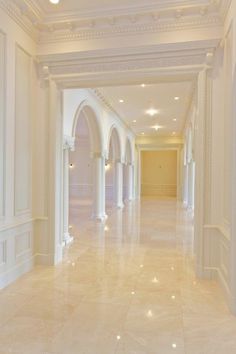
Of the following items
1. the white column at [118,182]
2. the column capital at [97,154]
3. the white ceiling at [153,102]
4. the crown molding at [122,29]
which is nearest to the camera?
the crown molding at [122,29]

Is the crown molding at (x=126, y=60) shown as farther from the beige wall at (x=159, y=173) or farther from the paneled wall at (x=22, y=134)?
the beige wall at (x=159, y=173)

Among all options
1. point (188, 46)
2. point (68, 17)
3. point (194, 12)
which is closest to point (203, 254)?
point (188, 46)

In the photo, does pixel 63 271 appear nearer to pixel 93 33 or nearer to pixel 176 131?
pixel 93 33

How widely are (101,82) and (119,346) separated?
3897 millimetres

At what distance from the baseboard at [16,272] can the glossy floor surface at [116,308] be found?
10cm

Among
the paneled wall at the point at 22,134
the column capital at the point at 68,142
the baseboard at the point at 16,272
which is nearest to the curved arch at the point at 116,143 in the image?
the column capital at the point at 68,142

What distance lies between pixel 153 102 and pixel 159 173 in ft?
43.6

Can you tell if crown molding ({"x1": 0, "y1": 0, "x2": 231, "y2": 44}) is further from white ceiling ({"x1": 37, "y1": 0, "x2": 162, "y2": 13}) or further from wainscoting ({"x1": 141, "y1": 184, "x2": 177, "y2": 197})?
wainscoting ({"x1": 141, "y1": 184, "x2": 177, "y2": 197})

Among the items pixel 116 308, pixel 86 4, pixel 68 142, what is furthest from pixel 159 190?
pixel 116 308

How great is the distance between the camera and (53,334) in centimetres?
284

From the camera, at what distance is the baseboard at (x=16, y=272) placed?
4.02m

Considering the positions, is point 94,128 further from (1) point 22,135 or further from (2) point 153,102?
(1) point 22,135

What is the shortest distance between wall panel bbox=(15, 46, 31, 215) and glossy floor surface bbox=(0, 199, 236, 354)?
1242 millimetres

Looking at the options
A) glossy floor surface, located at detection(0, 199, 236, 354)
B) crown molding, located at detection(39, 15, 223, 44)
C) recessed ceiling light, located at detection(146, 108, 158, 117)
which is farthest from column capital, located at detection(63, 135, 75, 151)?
recessed ceiling light, located at detection(146, 108, 158, 117)
